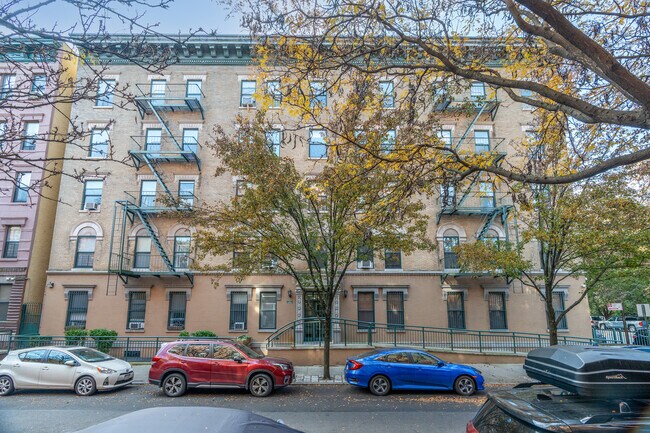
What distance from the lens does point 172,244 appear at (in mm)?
21016

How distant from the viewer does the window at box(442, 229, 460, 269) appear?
2058 centimetres

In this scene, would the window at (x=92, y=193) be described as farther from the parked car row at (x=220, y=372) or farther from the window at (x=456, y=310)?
the window at (x=456, y=310)

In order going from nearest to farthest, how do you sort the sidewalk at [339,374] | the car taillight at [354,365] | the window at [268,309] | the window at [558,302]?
the car taillight at [354,365] → the sidewalk at [339,374] → the window at [268,309] → the window at [558,302]

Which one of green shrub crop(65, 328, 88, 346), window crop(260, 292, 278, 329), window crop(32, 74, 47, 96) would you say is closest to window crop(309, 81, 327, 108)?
window crop(32, 74, 47, 96)

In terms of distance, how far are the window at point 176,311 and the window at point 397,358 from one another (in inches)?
Answer: 482

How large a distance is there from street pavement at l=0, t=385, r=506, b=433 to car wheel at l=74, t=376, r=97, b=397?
0.24m

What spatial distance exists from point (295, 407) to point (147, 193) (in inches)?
621

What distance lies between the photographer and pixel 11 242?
21.2m

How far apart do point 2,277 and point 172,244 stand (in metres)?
8.80

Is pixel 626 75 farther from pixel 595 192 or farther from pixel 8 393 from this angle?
pixel 8 393

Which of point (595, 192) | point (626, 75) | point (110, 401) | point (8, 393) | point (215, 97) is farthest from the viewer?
point (215, 97)

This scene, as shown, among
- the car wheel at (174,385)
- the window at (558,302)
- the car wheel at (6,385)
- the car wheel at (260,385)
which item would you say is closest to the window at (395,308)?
the window at (558,302)

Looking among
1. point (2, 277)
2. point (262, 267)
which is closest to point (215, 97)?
point (262, 267)

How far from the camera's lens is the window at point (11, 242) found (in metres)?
21.1
